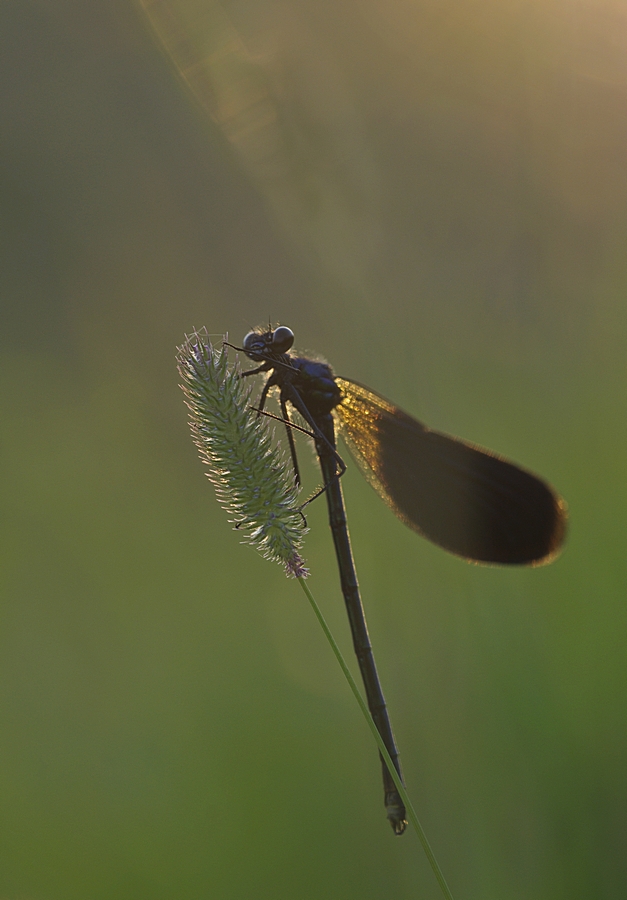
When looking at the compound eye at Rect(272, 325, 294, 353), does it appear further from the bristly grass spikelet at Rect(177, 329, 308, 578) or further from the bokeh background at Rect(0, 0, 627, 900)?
the bristly grass spikelet at Rect(177, 329, 308, 578)

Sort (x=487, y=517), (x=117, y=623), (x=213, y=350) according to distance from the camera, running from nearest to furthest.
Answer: (x=213, y=350) < (x=487, y=517) < (x=117, y=623)

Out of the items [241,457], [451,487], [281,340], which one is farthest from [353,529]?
[241,457]

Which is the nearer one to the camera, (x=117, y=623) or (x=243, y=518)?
(x=243, y=518)

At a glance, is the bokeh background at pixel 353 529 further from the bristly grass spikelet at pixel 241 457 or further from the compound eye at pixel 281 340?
the bristly grass spikelet at pixel 241 457

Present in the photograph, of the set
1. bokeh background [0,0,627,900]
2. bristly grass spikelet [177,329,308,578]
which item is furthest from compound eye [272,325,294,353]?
bristly grass spikelet [177,329,308,578]

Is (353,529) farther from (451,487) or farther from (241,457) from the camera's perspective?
(241,457)

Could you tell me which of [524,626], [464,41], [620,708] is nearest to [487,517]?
[524,626]

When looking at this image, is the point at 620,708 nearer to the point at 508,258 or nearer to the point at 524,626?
the point at 524,626
